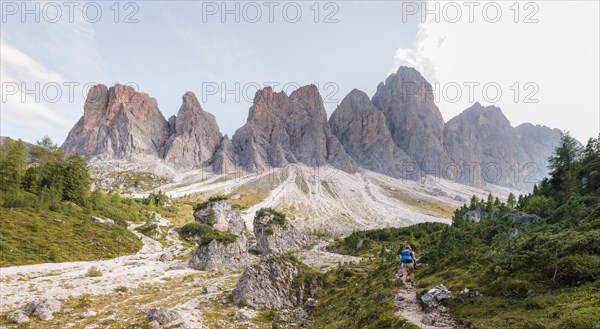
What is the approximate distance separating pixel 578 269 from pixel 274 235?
2096 inches

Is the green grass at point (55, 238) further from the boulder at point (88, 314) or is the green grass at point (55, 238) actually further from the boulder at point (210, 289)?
the boulder at point (210, 289)

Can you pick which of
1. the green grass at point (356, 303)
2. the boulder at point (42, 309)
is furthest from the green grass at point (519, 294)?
the boulder at point (42, 309)

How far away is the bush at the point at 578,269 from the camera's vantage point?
1313 cm

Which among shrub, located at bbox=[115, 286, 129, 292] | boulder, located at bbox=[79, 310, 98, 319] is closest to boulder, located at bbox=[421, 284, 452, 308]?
boulder, located at bbox=[79, 310, 98, 319]

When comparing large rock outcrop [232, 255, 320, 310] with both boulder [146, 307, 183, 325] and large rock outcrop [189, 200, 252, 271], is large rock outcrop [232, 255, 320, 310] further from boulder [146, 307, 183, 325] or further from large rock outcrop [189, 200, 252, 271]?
large rock outcrop [189, 200, 252, 271]

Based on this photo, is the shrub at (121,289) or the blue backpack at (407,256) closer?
the blue backpack at (407,256)

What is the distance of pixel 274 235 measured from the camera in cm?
6203

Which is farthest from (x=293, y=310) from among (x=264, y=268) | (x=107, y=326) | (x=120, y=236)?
(x=120, y=236)

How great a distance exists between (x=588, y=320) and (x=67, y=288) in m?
39.4

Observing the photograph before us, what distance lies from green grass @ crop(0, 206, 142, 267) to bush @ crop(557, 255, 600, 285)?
183 feet

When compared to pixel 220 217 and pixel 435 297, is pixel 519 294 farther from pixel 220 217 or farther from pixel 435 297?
pixel 220 217

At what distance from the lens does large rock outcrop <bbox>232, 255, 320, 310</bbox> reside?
2636 centimetres

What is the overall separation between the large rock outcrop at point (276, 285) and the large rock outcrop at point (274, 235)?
1125 inches

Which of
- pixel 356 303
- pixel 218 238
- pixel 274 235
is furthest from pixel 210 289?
pixel 274 235
